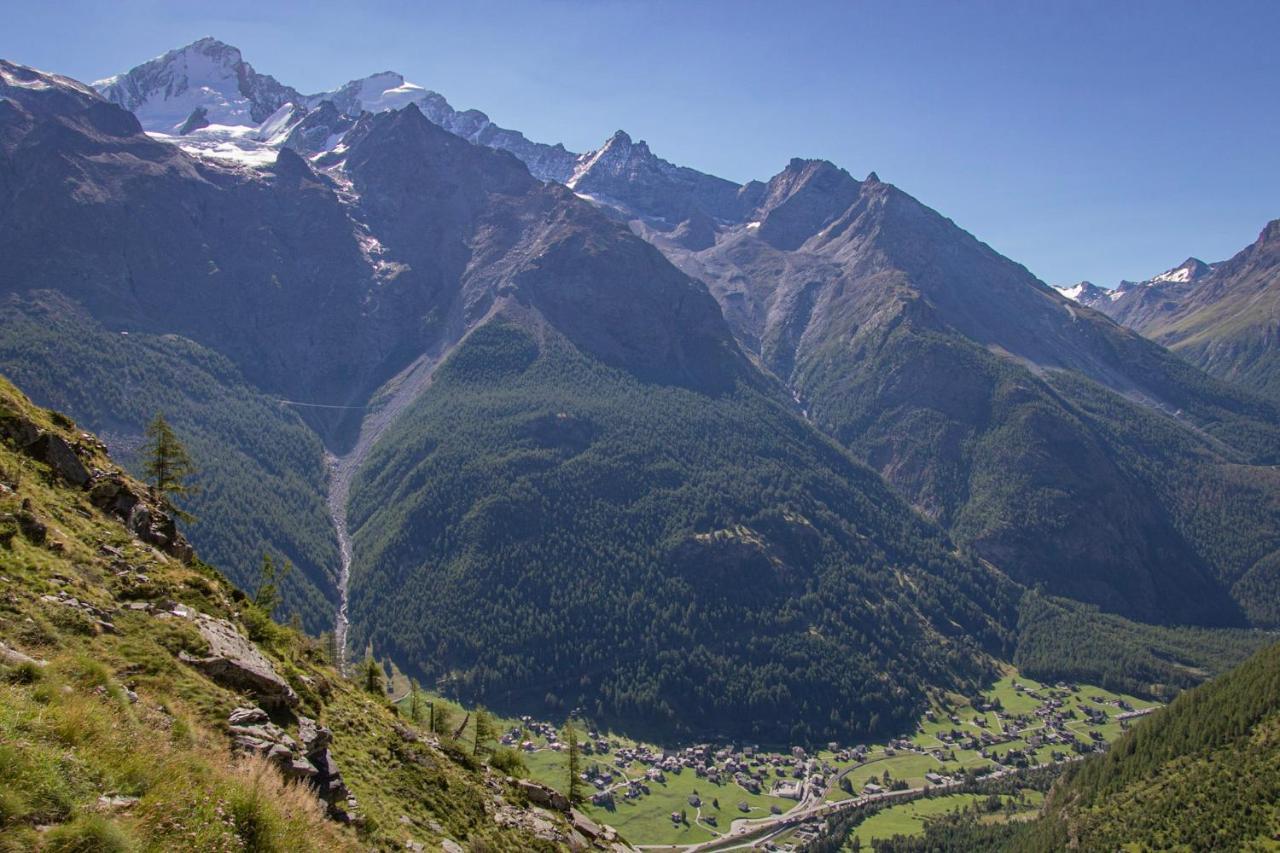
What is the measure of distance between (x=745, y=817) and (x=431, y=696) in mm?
71292

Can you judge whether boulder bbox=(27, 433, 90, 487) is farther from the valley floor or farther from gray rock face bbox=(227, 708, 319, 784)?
the valley floor

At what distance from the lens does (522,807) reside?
36562 mm

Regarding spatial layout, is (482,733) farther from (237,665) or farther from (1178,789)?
(1178,789)

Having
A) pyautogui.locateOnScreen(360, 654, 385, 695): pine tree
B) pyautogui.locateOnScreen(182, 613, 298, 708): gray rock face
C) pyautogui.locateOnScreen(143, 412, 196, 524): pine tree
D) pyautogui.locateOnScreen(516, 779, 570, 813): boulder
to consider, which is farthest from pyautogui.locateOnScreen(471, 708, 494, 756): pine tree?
pyautogui.locateOnScreen(182, 613, 298, 708): gray rock face

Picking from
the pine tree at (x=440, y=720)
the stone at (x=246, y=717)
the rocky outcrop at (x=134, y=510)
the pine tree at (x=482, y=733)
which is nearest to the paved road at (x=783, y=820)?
the pine tree at (x=440, y=720)

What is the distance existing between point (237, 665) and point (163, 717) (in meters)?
5.42

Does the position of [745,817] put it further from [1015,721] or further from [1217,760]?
[1015,721]

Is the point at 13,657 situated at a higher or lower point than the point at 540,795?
higher

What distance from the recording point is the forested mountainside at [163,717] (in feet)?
44.7

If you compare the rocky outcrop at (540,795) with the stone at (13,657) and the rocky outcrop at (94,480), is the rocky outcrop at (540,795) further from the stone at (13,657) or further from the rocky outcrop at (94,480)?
the stone at (13,657)

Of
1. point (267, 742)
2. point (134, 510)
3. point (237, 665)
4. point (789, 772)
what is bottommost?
point (789, 772)

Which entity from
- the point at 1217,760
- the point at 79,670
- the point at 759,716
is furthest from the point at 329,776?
A: the point at 759,716

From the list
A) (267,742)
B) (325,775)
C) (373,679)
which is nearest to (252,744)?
(267,742)

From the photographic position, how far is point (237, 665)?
2450 cm
